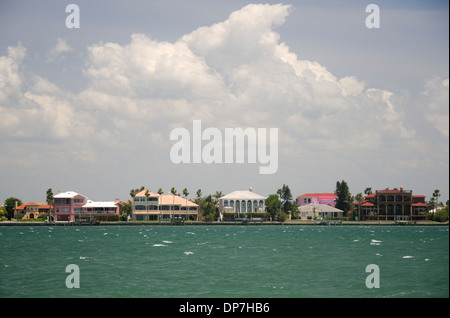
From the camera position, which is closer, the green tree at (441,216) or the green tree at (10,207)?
the green tree at (441,216)

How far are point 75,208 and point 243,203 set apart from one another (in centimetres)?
6182

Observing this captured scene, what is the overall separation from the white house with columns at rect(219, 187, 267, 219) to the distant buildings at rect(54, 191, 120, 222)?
41.8 m

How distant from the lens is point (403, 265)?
52469 mm

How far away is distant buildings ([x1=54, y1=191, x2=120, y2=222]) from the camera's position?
180875 millimetres

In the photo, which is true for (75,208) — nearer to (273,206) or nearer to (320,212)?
(273,206)

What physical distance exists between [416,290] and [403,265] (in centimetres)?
1486

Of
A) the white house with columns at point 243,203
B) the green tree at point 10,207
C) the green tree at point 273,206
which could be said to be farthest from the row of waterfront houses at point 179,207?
the green tree at point 10,207

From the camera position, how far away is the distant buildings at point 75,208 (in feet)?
593

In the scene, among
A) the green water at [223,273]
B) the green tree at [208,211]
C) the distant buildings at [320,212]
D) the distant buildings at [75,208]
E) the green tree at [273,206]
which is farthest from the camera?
the distant buildings at [320,212]

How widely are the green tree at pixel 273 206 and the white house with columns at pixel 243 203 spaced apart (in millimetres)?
2903

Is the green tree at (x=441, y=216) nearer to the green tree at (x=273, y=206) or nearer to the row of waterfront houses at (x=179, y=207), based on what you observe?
the row of waterfront houses at (x=179, y=207)

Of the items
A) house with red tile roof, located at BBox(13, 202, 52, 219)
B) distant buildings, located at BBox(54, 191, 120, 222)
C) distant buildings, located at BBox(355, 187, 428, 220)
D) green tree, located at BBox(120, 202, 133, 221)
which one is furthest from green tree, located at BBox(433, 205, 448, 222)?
house with red tile roof, located at BBox(13, 202, 52, 219)

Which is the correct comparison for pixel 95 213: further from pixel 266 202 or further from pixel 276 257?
pixel 276 257

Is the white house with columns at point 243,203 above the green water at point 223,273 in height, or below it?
above
